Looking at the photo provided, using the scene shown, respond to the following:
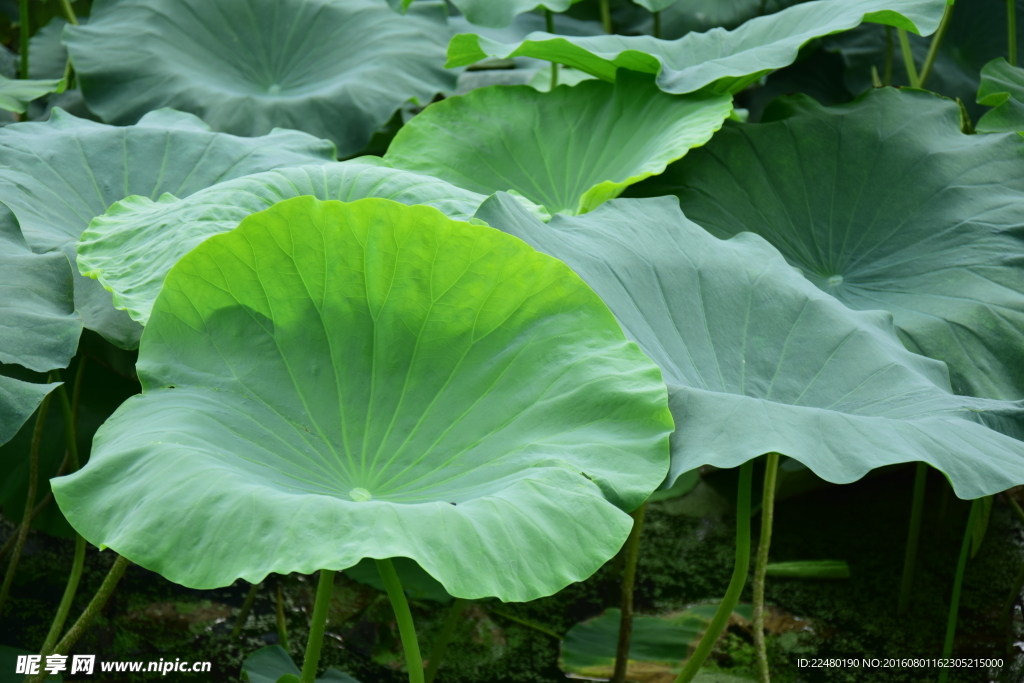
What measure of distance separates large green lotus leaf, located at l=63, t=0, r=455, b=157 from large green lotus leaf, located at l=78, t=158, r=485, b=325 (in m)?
0.68

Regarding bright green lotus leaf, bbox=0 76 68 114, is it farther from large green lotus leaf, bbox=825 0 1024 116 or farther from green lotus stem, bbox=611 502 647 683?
large green lotus leaf, bbox=825 0 1024 116

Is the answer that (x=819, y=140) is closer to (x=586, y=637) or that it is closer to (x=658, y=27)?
(x=658, y=27)

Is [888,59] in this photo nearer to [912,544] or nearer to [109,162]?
[912,544]

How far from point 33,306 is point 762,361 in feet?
3.34

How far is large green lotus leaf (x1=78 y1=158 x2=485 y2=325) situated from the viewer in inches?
47.9

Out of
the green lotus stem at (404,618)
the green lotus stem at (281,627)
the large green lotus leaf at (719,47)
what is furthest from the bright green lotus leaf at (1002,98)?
the green lotus stem at (281,627)

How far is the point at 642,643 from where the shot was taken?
1.66 m

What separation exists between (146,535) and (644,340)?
678mm

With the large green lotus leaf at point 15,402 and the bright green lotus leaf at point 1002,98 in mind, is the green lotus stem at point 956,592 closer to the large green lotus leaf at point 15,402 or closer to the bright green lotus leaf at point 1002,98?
the bright green lotus leaf at point 1002,98

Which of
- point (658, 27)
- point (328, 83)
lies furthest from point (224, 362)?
point (658, 27)

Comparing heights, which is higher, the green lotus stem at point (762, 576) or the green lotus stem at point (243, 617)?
the green lotus stem at point (762, 576)

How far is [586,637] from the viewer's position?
1671 mm

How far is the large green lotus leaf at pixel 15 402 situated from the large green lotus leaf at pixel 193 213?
0.52 ft

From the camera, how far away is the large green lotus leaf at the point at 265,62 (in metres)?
2.09
